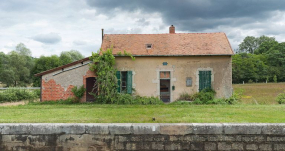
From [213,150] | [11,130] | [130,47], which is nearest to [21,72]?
[130,47]

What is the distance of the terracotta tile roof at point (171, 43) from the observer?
13570 millimetres

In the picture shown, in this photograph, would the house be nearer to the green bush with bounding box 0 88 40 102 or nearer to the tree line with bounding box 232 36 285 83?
the green bush with bounding box 0 88 40 102

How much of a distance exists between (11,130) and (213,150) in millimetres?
4849

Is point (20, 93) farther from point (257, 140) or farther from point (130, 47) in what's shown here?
point (257, 140)

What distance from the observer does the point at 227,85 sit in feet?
43.8

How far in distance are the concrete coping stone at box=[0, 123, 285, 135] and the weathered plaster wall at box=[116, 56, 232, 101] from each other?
8269mm

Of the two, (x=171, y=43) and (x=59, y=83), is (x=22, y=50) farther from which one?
(x=171, y=43)

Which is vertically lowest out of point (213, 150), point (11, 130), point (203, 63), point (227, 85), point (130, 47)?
point (213, 150)

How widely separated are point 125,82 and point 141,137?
8.51 m

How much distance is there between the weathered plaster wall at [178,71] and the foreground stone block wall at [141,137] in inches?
325

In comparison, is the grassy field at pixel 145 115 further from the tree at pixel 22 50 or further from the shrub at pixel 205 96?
the tree at pixel 22 50

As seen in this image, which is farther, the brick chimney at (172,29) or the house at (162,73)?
the brick chimney at (172,29)

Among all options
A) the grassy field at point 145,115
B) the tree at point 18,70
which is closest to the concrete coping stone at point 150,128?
the grassy field at point 145,115

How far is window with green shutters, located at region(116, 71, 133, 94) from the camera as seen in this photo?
529 inches
